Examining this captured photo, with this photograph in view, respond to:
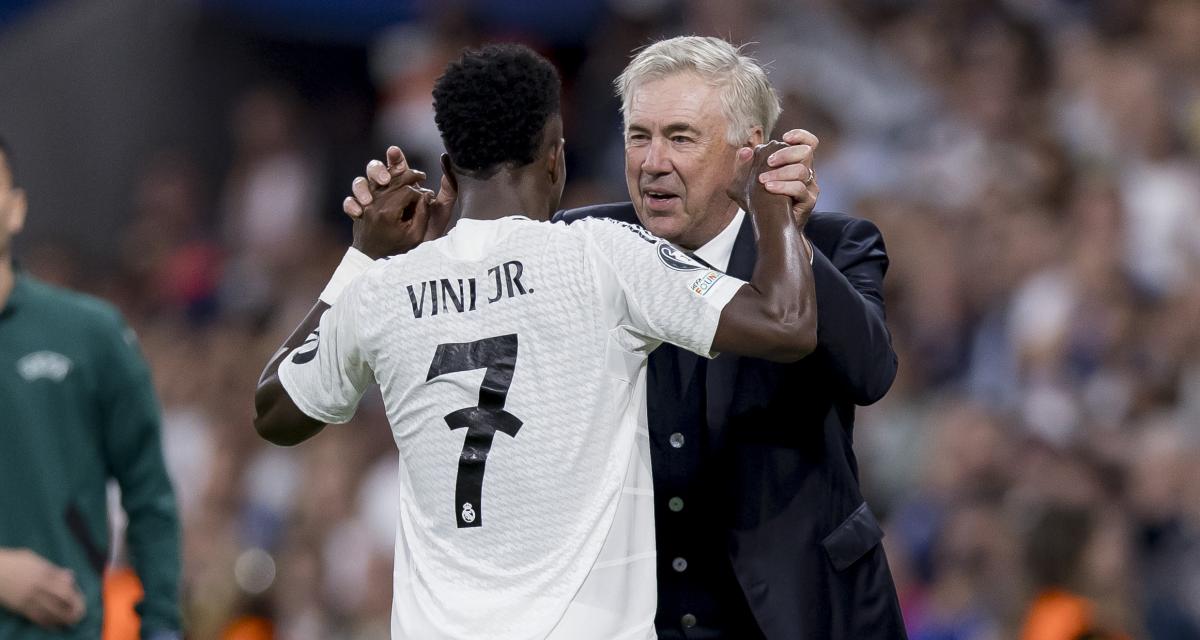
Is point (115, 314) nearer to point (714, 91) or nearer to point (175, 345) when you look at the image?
point (714, 91)

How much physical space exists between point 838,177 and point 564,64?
3.28 meters

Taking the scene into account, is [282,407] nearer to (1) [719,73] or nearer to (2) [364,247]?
(2) [364,247]

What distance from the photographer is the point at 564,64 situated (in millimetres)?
11312

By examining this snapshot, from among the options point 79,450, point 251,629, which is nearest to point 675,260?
point 79,450

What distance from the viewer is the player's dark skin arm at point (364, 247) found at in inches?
141

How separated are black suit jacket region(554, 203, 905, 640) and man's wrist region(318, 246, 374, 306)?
66 cm

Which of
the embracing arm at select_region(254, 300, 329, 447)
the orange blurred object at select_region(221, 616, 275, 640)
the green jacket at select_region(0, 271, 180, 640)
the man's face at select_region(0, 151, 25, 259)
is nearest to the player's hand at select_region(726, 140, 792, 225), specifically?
the embracing arm at select_region(254, 300, 329, 447)

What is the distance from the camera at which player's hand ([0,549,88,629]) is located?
171 inches

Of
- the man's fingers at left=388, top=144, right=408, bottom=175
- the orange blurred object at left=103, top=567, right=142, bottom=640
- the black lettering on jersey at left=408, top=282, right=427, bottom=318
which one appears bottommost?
the orange blurred object at left=103, top=567, right=142, bottom=640

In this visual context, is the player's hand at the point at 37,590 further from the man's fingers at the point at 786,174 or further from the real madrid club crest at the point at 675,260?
the man's fingers at the point at 786,174

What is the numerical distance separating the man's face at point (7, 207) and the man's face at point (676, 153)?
64.2 inches

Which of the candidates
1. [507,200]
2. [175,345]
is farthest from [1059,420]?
[175,345]

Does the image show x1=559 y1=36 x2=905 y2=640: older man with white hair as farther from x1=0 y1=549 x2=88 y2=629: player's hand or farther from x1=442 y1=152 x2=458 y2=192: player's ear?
x1=0 y1=549 x2=88 y2=629: player's hand

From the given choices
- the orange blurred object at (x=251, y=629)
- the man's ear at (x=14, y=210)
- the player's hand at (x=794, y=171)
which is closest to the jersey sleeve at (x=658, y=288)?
the player's hand at (x=794, y=171)
